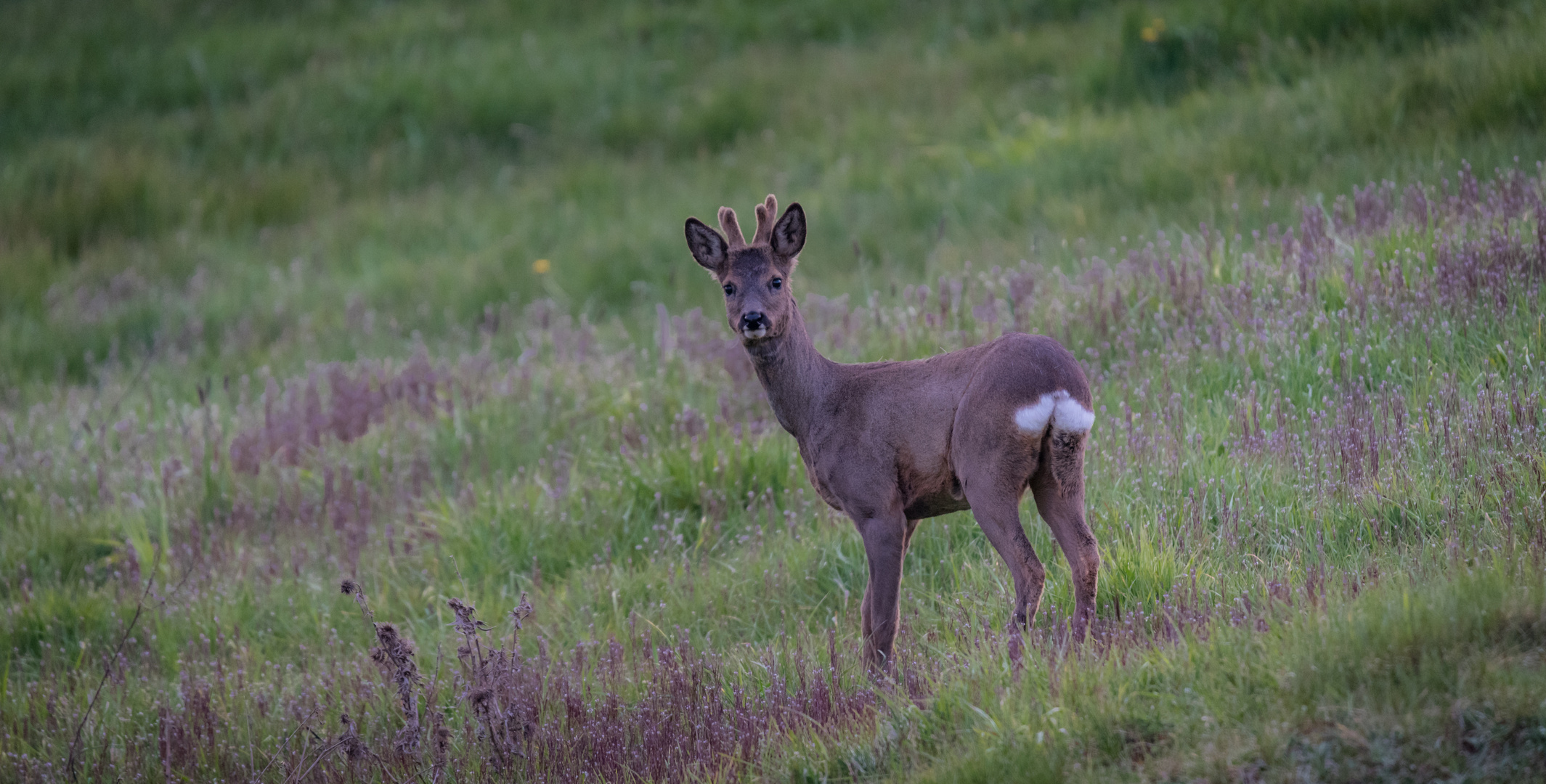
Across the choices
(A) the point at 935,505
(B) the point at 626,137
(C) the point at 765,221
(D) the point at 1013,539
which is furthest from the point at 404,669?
(B) the point at 626,137

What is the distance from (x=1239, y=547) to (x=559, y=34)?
13.7 metres

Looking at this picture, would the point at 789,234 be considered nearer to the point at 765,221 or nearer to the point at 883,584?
the point at 765,221

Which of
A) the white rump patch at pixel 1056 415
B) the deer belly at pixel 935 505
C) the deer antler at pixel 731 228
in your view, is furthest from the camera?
the deer antler at pixel 731 228

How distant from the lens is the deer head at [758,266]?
17.7 ft

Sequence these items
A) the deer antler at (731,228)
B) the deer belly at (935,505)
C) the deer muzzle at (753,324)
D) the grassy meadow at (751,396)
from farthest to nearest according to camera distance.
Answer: the deer antler at (731,228)
the deer muzzle at (753,324)
the deer belly at (935,505)
the grassy meadow at (751,396)

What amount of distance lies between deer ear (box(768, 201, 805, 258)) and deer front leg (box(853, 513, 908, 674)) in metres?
1.32

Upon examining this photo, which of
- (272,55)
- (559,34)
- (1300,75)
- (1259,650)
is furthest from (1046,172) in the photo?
(272,55)

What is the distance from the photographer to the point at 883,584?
5.01 metres

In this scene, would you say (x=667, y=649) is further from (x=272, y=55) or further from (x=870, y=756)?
(x=272, y=55)

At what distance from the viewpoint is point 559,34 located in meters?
16.9

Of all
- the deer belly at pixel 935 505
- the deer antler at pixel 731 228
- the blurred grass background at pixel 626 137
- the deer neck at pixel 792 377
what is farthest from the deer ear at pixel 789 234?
the blurred grass background at pixel 626 137

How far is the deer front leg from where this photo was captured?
16.4 feet

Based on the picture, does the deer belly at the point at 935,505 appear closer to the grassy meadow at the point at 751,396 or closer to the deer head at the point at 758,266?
the grassy meadow at the point at 751,396

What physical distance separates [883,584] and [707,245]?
5.75 feet
